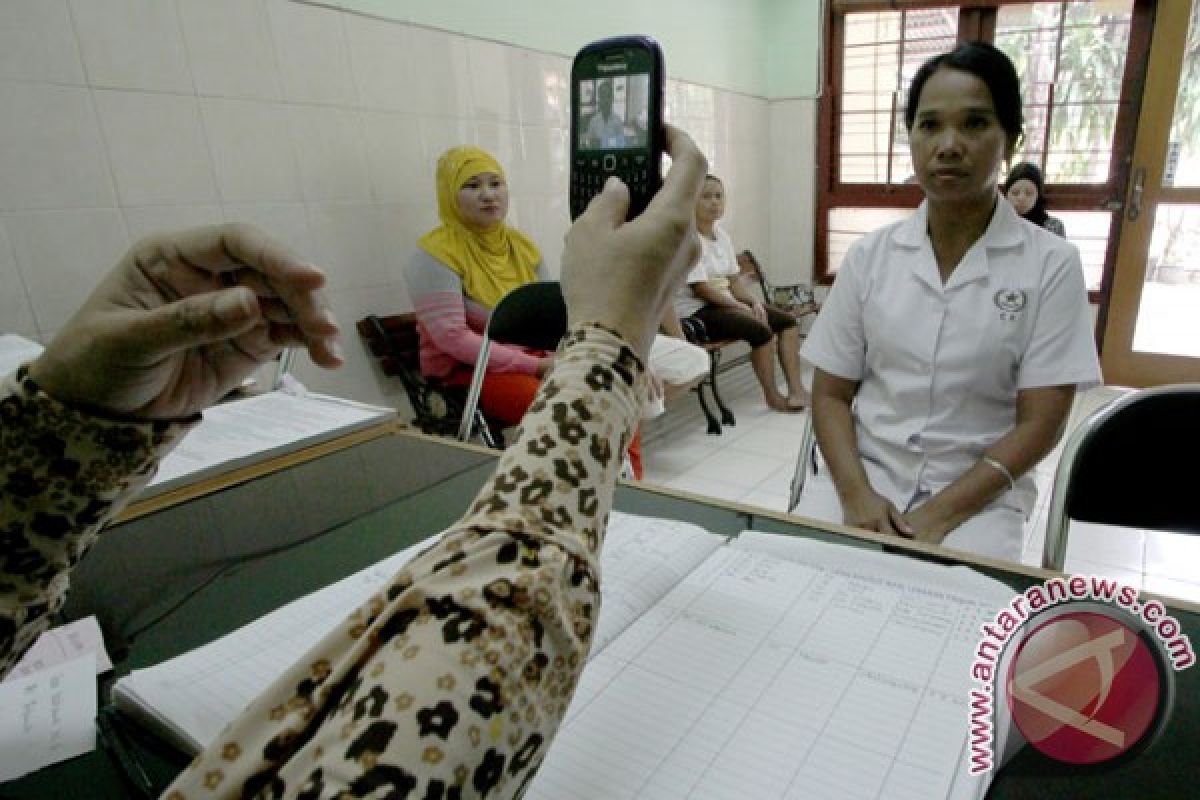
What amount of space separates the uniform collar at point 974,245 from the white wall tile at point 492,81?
179 cm

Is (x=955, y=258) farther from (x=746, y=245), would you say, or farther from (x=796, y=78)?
(x=796, y=78)

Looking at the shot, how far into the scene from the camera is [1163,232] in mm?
3398

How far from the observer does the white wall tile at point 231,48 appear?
1.85 metres

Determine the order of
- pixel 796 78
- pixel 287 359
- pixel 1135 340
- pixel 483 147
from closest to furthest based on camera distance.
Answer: pixel 287 359 → pixel 483 147 → pixel 1135 340 → pixel 796 78

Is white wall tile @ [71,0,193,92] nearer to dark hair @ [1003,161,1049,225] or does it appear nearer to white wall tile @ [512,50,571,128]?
white wall tile @ [512,50,571,128]

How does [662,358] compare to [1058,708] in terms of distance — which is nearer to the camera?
[1058,708]

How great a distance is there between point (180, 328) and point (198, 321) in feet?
0.07

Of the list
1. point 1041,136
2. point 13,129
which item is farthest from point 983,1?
point 13,129

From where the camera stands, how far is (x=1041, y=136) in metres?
3.67

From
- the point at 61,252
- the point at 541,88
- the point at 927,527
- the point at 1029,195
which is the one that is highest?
the point at 541,88

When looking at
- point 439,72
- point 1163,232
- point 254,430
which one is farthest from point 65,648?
point 1163,232

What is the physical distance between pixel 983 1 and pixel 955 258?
3248 millimetres

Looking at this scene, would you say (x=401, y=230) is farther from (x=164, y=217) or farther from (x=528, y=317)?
(x=528, y=317)

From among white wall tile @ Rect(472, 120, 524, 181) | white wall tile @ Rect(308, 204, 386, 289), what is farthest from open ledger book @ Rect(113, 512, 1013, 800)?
white wall tile @ Rect(472, 120, 524, 181)
